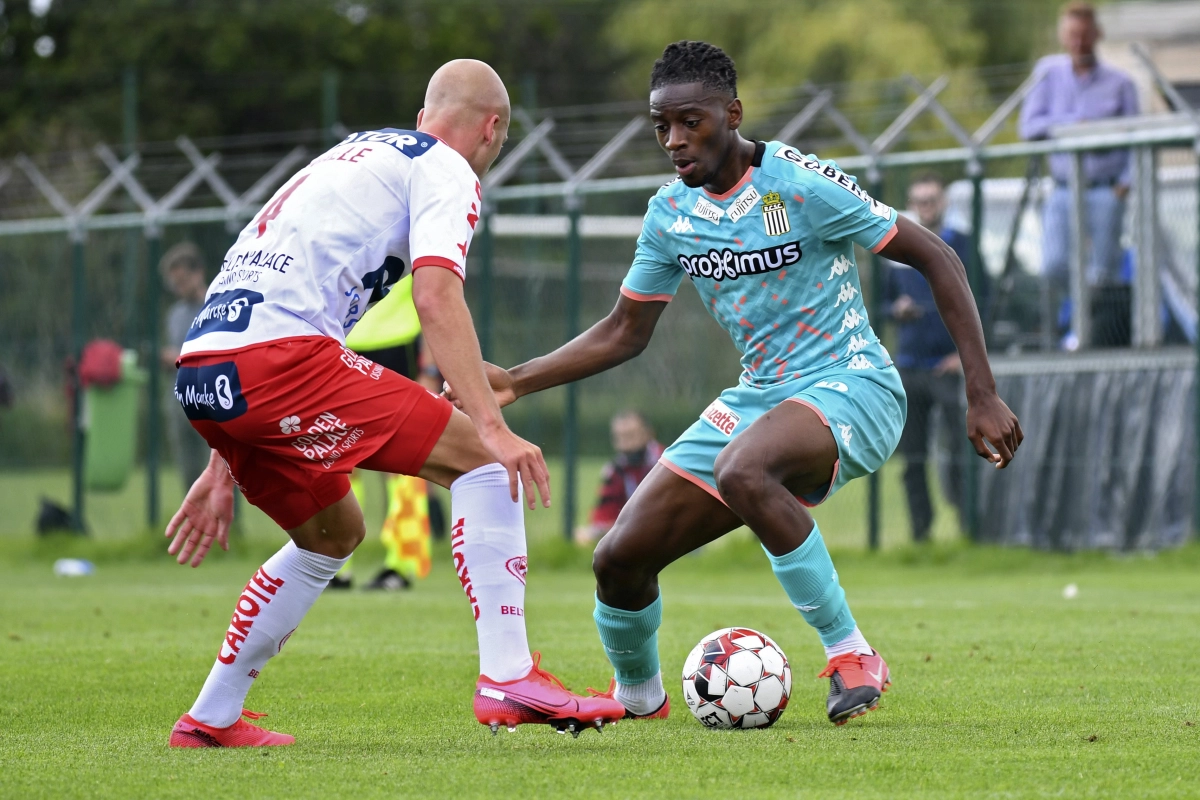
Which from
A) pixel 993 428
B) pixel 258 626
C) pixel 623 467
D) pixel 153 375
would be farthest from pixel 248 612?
pixel 153 375

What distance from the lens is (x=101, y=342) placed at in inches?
619

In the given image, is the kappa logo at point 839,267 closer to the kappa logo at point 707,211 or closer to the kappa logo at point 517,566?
the kappa logo at point 707,211

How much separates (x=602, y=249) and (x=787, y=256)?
9.55 metres

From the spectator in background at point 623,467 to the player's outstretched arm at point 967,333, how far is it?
27.2ft

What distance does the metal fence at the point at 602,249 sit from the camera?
40.0 ft

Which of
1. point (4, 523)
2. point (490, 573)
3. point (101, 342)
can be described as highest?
point (490, 573)

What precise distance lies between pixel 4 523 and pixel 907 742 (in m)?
14.3

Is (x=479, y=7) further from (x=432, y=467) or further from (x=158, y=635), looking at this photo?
(x=432, y=467)

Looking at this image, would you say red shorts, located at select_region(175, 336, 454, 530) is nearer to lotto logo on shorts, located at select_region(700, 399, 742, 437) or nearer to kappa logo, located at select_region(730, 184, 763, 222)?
lotto logo on shorts, located at select_region(700, 399, 742, 437)

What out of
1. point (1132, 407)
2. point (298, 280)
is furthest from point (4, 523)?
point (298, 280)

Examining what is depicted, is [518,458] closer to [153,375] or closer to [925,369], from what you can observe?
[925,369]

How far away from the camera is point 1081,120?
12.5 meters

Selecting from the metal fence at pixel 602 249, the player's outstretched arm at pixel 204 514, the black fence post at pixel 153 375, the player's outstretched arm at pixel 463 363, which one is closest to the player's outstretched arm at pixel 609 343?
the player's outstretched arm at pixel 204 514

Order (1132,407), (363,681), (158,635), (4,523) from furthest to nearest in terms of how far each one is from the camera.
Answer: (4,523), (1132,407), (158,635), (363,681)
